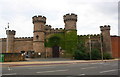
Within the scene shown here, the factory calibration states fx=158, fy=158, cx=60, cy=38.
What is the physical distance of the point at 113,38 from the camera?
47312mm

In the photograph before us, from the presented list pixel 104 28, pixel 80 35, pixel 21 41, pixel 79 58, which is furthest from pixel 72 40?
pixel 21 41

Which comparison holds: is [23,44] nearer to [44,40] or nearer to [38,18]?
[44,40]

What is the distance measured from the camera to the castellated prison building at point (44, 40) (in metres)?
44.1

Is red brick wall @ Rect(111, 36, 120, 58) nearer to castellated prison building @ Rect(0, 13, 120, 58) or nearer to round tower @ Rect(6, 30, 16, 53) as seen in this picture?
castellated prison building @ Rect(0, 13, 120, 58)

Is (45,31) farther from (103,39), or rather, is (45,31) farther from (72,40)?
(103,39)

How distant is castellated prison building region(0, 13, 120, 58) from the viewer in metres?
44.1

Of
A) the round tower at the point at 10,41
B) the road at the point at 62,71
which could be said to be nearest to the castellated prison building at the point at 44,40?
the round tower at the point at 10,41

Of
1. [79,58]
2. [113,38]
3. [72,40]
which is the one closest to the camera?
[79,58]

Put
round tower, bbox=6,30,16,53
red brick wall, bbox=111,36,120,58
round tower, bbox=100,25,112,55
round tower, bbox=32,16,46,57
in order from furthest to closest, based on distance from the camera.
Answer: round tower, bbox=6,30,16,53, red brick wall, bbox=111,36,120,58, round tower, bbox=100,25,112,55, round tower, bbox=32,16,46,57

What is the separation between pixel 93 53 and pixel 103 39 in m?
8.79

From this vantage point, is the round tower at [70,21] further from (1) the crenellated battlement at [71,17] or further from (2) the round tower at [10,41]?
(2) the round tower at [10,41]

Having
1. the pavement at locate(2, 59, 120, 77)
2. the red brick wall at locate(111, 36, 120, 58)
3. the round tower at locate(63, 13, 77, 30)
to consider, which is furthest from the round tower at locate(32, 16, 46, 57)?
the pavement at locate(2, 59, 120, 77)

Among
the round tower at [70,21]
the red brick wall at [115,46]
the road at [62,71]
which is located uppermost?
the round tower at [70,21]

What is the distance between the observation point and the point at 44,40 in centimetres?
4481
